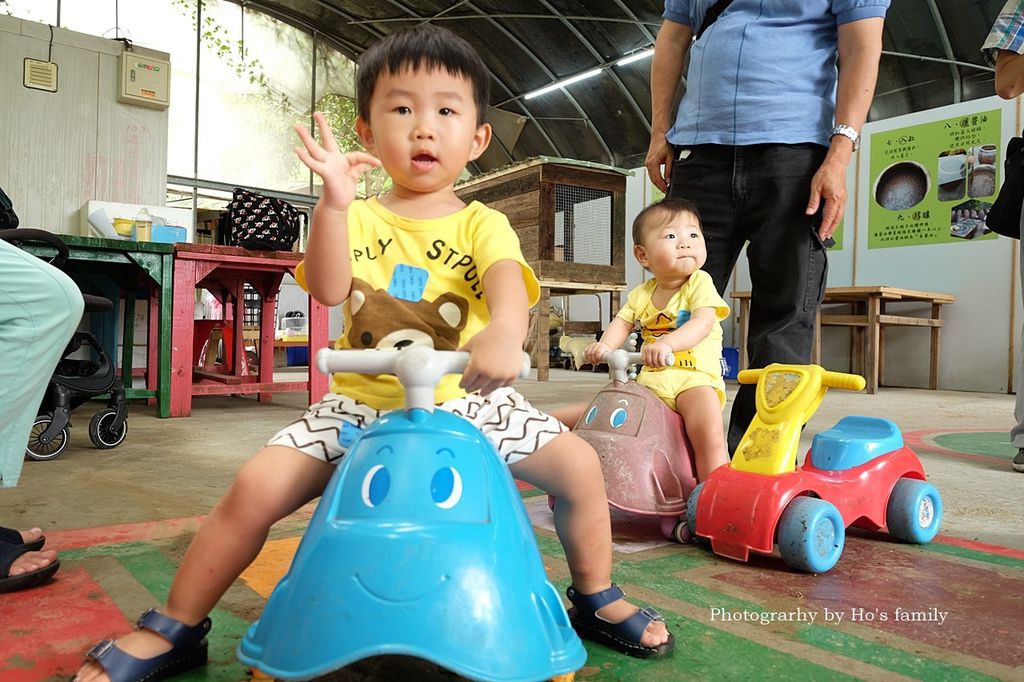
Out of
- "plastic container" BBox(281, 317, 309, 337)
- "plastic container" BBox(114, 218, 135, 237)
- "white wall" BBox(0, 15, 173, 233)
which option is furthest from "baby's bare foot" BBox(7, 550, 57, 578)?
"plastic container" BBox(281, 317, 309, 337)

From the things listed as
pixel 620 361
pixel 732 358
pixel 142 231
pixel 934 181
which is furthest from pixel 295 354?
pixel 620 361

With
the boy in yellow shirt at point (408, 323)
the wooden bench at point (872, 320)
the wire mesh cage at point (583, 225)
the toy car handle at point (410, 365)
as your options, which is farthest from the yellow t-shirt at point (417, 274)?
Answer: the wire mesh cage at point (583, 225)

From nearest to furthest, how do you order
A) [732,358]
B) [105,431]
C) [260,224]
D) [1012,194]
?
[1012,194] < [105,431] < [260,224] < [732,358]

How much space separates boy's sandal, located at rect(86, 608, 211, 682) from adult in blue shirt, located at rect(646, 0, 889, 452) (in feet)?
4.88

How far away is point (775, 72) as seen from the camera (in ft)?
6.25

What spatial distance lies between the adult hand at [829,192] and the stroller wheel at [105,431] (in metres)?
2.52

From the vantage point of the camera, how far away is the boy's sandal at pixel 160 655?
0.89 metres

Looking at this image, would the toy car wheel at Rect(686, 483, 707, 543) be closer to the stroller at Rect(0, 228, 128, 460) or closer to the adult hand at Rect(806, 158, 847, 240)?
the adult hand at Rect(806, 158, 847, 240)

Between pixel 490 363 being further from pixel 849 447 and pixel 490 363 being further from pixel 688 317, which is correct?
pixel 688 317

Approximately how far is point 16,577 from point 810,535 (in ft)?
4.54

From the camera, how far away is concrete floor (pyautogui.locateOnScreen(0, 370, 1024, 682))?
3.31 ft

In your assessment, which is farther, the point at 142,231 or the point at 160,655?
the point at 142,231

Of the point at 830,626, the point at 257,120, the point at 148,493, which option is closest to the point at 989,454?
the point at 830,626

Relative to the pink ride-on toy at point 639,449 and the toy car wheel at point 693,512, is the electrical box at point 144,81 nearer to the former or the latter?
the pink ride-on toy at point 639,449
